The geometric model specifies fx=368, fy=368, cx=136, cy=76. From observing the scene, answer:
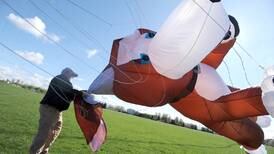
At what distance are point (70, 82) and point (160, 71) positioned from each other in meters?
2.09

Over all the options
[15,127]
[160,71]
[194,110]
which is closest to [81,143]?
[15,127]

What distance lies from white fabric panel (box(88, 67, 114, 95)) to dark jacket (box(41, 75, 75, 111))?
1.87 ft

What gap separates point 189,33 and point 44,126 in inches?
113

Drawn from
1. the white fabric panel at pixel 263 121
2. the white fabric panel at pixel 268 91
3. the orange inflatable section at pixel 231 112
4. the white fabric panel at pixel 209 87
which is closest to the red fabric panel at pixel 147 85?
the white fabric panel at pixel 209 87

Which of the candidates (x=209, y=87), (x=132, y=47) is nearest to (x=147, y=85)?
(x=132, y=47)

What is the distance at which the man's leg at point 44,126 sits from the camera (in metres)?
5.50

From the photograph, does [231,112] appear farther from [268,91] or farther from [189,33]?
[189,33]

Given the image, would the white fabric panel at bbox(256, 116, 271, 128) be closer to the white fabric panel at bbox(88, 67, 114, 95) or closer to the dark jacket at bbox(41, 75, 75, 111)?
the white fabric panel at bbox(88, 67, 114, 95)

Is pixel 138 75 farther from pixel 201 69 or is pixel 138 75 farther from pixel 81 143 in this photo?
pixel 81 143

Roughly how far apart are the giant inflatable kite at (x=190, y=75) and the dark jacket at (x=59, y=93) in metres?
0.59

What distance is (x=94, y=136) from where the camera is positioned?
5766 millimetres

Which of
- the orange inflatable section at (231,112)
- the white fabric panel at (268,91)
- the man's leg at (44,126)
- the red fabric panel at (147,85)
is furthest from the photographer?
the man's leg at (44,126)

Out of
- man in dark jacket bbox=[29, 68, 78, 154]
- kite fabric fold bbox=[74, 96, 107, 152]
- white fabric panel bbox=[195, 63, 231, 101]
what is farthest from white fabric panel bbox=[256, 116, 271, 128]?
man in dark jacket bbox=[29, 68, 78, 154]

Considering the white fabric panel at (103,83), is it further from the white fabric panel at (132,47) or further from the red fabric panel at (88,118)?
the red fabric panel at (88,118)
